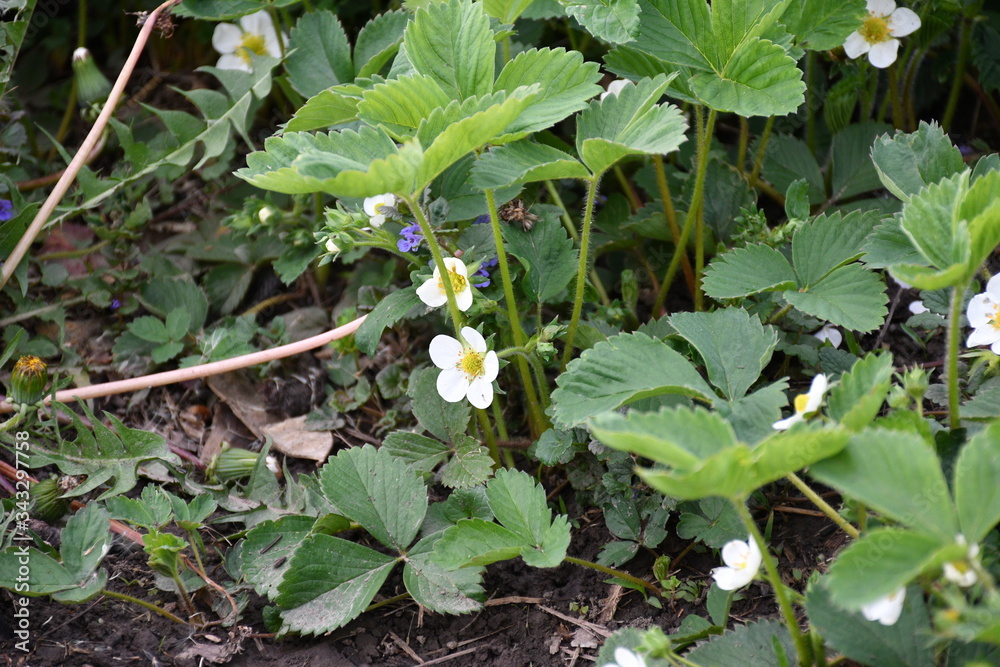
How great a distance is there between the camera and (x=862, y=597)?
38.5 inches

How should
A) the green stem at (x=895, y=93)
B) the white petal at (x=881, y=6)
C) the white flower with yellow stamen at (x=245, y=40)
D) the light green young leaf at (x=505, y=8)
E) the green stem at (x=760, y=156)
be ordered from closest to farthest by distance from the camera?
the light green young leaf at (x=505, y=8) → the white petal at (x=881, y=6) → the green stem at (x=760, y=156) → the green stem at (x=895, y=93) → the white flower with yellow stamen at (x=245, y=40)

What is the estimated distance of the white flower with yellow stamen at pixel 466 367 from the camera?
1.65m

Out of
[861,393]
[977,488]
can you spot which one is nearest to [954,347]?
[861,393]

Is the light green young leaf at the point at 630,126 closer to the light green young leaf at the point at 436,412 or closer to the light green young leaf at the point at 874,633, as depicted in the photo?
the light green young leaf at the point at 436,412

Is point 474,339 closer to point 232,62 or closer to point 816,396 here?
point 816,396

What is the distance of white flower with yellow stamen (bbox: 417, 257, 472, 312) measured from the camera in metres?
1.66

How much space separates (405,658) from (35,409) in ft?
3.28

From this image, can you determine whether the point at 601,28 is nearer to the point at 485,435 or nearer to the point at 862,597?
the point at 485,435

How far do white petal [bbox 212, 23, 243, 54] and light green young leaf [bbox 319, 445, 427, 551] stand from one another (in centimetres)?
145

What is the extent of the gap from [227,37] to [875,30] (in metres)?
1.79

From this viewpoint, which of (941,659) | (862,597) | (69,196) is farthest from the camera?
(69,196)

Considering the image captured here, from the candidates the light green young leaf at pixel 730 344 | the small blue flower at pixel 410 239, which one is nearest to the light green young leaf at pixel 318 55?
the small blue flower at pixel 410 239

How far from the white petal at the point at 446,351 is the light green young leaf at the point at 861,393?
73 cm

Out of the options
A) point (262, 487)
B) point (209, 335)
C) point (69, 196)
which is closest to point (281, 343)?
point (209, 335)
